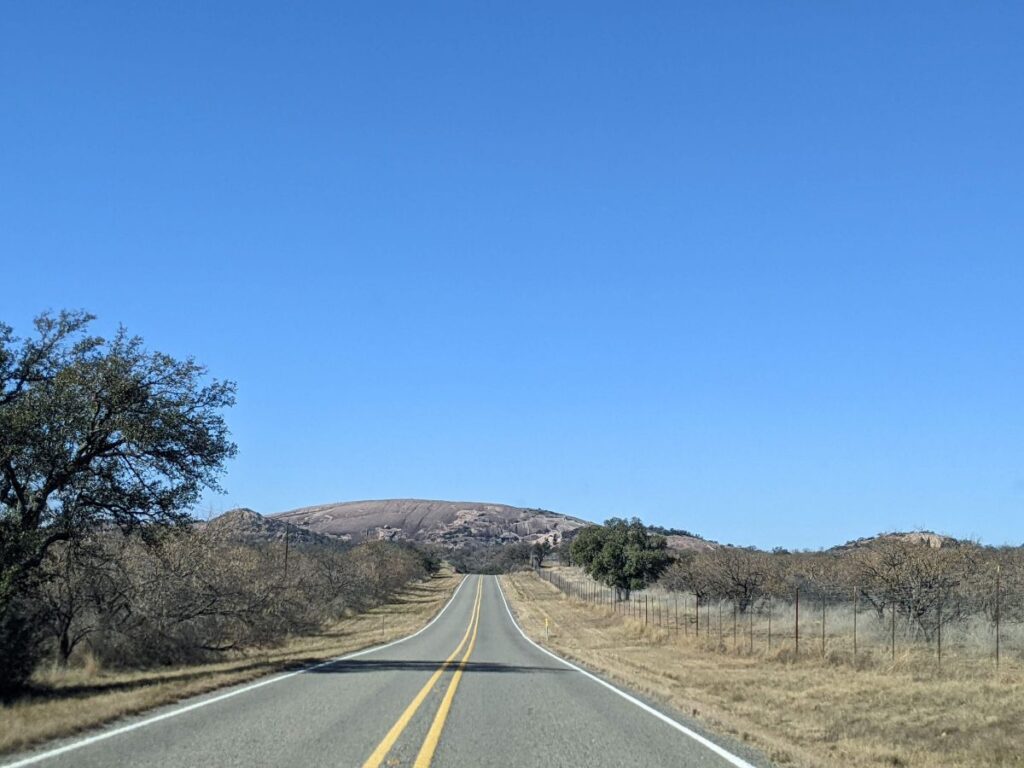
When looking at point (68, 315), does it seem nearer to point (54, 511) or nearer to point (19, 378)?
point (19, 378)

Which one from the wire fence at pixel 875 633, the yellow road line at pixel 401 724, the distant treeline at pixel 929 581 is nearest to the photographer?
the yellow road line at pixel 401 724

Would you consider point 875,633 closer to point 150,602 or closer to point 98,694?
point 150,602

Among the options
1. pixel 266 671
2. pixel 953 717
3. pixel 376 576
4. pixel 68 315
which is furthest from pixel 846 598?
pixel 376 576

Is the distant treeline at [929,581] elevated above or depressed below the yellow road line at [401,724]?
above

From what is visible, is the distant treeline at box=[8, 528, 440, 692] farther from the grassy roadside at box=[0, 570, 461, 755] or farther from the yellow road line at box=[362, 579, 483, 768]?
the yellow road line at box=[362, 579, 483, 768]

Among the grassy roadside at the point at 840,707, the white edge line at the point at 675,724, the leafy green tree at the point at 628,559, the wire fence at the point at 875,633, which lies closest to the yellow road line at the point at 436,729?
the white edge line at the point at 675,724

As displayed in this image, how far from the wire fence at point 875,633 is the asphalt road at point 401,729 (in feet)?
33.7

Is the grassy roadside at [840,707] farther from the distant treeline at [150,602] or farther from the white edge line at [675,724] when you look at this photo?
the distant treeline at [150,602]

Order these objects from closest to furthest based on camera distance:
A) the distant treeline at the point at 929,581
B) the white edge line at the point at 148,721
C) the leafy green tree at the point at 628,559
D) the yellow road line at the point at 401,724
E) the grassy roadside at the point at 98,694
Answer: the white edge line at the point at 148,721
the yellow road line at the point at 401,724
the grassy roadside at the point at 98,694
the distant treeline at the point at 929,581
the leafy green tree at the point at 628,559

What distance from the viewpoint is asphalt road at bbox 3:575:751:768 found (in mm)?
Answer: 10078

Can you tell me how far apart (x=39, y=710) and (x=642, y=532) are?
74.4 m

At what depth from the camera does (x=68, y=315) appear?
20.3 meters

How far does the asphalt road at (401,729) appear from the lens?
397 inches

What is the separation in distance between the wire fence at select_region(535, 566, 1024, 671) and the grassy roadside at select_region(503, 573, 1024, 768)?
103cm
